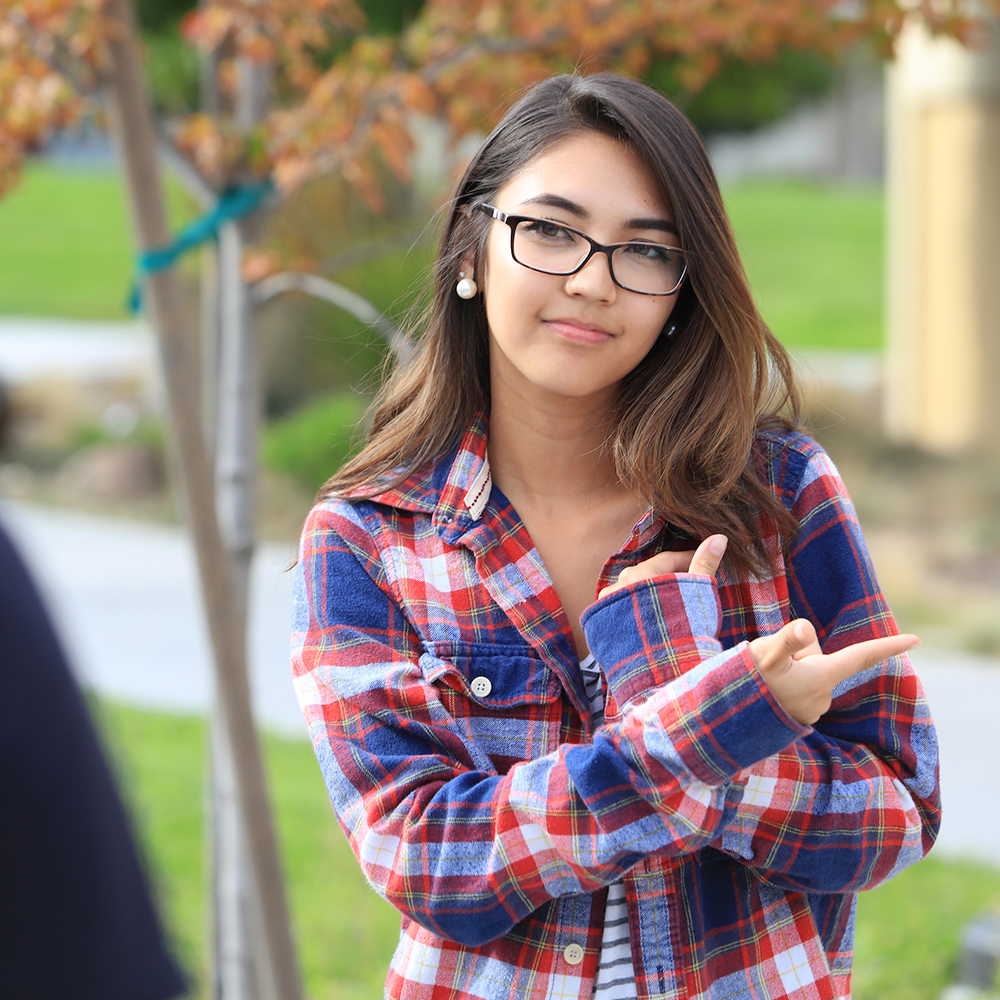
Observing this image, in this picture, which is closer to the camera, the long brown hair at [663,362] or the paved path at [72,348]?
the long brown hair at [663,362]

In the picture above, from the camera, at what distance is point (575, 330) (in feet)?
4.72

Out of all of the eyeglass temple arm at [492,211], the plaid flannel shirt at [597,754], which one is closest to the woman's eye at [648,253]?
the eyeglass temple arm at [492,211]

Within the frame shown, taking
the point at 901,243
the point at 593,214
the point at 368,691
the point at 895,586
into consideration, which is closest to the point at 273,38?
the point at 593,214

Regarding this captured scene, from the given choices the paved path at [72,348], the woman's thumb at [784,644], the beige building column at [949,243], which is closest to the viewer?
the woman's thumb at [784,644]

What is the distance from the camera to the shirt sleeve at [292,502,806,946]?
4.05ft

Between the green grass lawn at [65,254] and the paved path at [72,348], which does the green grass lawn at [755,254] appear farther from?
the paved path at [72,348]

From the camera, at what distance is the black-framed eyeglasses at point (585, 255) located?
1.43 m

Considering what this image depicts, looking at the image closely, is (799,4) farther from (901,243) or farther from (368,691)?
(901,243)

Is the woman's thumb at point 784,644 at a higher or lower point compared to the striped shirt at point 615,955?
higher

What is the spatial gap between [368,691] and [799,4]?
2012mm

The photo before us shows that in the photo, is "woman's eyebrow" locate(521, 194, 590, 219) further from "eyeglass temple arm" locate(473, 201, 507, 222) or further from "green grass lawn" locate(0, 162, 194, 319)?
"green grass lawn" locate(0, 162, 194, 319)

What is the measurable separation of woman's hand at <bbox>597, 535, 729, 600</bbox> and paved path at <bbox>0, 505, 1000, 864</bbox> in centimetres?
256

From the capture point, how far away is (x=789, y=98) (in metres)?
12.8

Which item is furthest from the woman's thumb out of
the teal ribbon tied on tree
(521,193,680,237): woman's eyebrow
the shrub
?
the shrub
